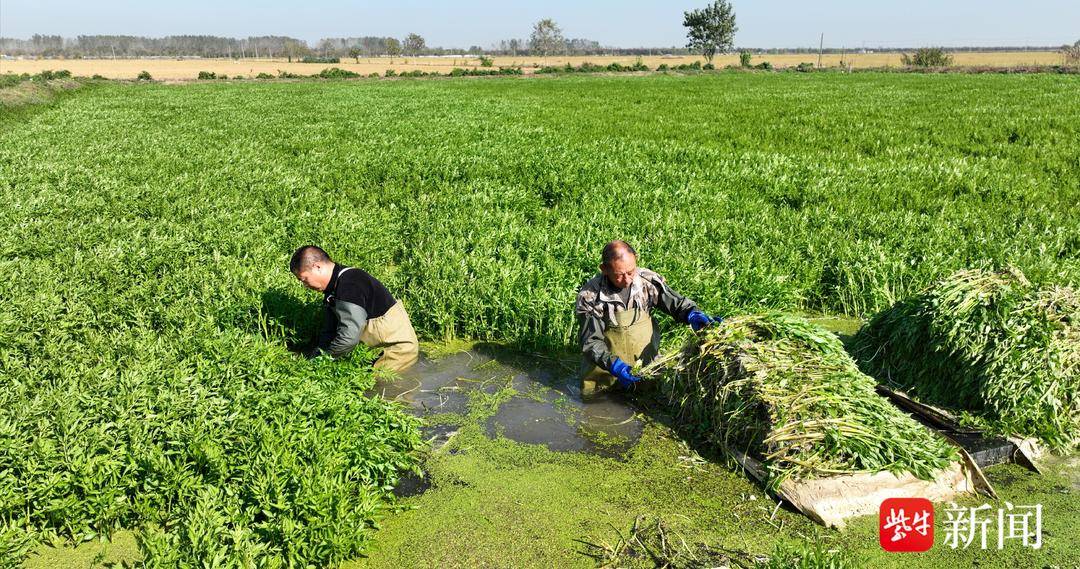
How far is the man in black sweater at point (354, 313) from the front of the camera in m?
5.59

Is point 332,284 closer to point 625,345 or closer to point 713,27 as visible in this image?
point 625,345

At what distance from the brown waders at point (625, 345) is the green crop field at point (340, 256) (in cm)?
100

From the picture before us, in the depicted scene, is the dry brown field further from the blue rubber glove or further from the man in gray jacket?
the blue rubber glove

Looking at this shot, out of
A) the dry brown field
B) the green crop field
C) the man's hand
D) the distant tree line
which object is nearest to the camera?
the green crop field

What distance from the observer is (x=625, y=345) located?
5.70 meters

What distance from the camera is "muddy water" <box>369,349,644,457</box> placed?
5172 mm

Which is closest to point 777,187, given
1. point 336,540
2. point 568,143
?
point 568,143

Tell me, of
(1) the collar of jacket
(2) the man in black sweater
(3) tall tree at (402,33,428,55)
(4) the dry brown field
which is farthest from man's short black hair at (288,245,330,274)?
(3) tall tree at (402,33,428,55)

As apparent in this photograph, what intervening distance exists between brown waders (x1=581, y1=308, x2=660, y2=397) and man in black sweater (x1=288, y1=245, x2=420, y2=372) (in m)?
1.69

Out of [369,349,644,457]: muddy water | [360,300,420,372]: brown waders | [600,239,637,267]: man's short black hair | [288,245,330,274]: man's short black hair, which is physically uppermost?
[600,239,637,267]: man's short black hair

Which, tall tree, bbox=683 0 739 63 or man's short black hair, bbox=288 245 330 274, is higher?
tall tree, bbox=683 0 739 63

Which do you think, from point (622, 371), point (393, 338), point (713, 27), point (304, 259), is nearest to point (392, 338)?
point (393, 338)

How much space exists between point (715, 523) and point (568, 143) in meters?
14.2

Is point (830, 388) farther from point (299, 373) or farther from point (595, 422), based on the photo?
point (299, 373)
